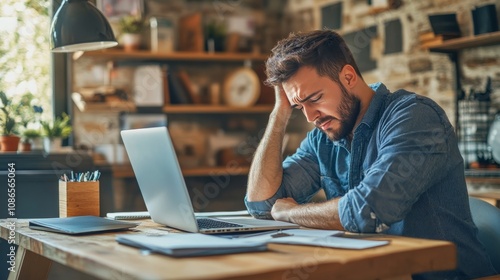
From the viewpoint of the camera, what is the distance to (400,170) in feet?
5.75

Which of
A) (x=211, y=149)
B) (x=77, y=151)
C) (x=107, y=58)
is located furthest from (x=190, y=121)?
(x=77, y=151)

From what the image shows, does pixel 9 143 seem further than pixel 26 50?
No

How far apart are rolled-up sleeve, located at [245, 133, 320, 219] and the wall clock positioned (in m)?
2.69

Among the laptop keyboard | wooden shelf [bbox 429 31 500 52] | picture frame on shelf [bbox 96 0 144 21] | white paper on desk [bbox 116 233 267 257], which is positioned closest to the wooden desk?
white paper on desk [bbox 116 233 267 257]

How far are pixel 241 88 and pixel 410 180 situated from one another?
3.42m

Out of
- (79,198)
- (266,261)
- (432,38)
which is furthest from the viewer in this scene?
(432,38)

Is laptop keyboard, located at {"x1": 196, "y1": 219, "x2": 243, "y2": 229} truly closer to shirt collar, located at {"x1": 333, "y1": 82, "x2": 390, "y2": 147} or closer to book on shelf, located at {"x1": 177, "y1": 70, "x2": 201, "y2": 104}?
shirt collar, located at {"x1": 333, "y1": 82, "x2": 390, "y2": 147}

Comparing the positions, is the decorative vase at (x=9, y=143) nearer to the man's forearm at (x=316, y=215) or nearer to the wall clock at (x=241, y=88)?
the wall clock at (x=241, y=88)

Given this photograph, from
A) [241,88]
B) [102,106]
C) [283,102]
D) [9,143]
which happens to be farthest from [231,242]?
[241,88]

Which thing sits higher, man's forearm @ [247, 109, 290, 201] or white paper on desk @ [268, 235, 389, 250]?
man's forearm @ [247, 109, 290, 201]

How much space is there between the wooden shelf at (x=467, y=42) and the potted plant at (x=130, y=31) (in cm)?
202

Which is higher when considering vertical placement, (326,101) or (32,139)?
(326,101)

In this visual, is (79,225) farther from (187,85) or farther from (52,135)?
(187,85)

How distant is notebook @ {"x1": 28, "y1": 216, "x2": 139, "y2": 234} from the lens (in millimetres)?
1803
